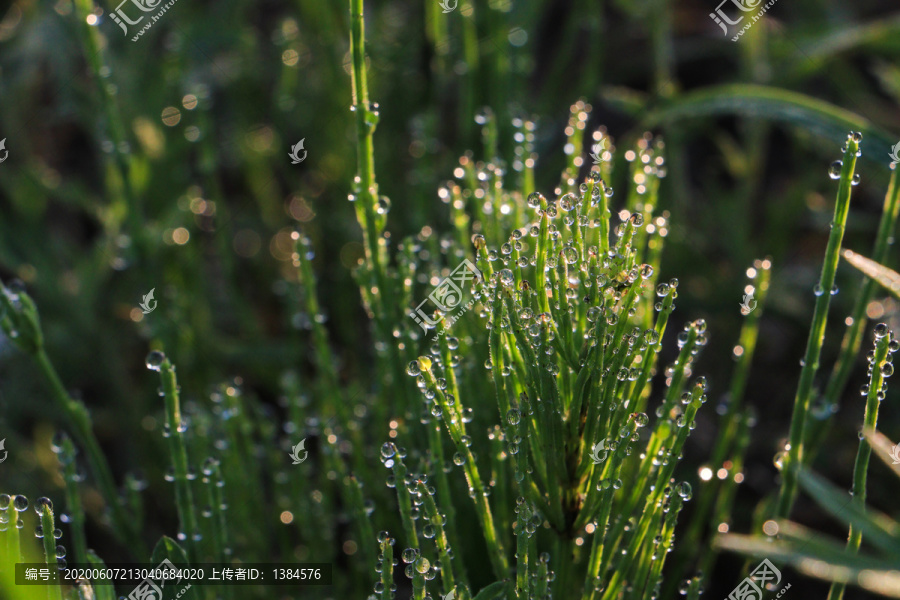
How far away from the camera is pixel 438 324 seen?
A: 697 millimetres

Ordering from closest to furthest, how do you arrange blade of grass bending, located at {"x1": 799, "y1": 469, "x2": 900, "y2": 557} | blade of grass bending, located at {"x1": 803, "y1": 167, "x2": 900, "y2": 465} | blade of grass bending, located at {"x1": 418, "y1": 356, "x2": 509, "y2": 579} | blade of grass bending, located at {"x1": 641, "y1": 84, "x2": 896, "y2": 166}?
blade of grass bending, located at {"x1": 799, "y1": 469, "x2": 900, "y2": 557} → blade of grass bending, located at {"x1": 418, "y1": 356, "x2": 509, "y2": 579} → blade of grass bending, located at {"x1": 803, "y1": 167, "x2": 900, "y2": 465} → blade of grass bending, located at {"x1": 641, "y1": 84, "x2": 896, "y2": 166}

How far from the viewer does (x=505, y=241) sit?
810mm

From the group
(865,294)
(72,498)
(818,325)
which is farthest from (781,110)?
(72,498)

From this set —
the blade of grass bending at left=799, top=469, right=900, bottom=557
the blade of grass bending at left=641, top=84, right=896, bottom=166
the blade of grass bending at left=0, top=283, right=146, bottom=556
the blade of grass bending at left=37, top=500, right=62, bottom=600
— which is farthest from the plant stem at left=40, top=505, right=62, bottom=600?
the blade of grass bending at left=641, top=84, right=896, bottom=166

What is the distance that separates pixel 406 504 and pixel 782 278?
1041mm

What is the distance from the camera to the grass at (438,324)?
647 mm

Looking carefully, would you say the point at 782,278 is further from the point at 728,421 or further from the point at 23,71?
the point at 23,71

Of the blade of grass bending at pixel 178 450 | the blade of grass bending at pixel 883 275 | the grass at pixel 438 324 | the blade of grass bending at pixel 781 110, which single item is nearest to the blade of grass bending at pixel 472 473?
the grass at pixel 438 324

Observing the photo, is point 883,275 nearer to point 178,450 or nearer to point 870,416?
point 870,416

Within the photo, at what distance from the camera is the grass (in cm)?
65

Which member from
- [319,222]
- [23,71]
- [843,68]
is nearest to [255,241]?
[319,222]

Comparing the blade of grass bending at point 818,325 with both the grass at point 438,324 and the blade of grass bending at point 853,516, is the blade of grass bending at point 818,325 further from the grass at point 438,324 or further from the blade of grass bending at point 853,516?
the blade of grass bending at point 853,516

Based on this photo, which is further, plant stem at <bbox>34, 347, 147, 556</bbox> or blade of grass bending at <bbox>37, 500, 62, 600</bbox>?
plant stem at <bbox>34, 347, 147, 556</bbox>

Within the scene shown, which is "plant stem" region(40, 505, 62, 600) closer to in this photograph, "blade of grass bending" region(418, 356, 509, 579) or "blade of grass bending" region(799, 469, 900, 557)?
"blade of grass bending" region(418, 356, 509, 579)
